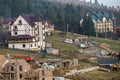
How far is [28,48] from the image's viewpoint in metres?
72.4

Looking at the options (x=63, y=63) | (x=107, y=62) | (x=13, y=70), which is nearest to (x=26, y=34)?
(x=107, y=62)

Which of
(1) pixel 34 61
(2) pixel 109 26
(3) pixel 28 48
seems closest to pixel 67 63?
(1) pixel 34 61

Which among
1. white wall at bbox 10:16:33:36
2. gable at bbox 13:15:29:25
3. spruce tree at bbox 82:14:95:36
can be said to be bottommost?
spruce tree at bbox 82:14:95:36

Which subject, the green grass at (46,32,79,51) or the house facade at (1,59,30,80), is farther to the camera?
the green grass at (46,32,79,51)

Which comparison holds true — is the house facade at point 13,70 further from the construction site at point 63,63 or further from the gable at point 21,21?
the gable at point 21,21

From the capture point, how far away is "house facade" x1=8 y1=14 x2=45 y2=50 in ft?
237

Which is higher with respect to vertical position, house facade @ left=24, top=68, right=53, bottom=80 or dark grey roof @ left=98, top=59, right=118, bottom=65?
house facade @ left=24, top=68, right=53, bottom=80

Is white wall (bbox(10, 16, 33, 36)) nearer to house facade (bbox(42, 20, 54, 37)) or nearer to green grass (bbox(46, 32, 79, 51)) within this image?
green grass (bbox(46, 32, 79, 51))

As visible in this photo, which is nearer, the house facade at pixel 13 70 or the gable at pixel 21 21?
the house facade at pixel 13 70

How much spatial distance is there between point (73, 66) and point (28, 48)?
12.8m

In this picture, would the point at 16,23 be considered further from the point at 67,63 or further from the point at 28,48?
the point at 67,63

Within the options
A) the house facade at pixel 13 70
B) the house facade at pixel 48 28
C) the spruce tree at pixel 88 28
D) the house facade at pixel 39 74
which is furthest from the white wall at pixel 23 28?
the spruce tree at pixel 88 28

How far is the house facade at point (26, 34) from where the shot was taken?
72312 millimetres

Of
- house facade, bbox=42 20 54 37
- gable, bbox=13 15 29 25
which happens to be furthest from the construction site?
gable, bbox=13 15 29 25
